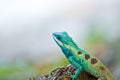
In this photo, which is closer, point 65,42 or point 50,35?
point 65,42

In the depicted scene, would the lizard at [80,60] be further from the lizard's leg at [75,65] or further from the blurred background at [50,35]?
the blurred background at [50,35]

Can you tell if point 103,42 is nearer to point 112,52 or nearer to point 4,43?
point 112,52

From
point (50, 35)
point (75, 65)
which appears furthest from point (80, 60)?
point (50, 35)

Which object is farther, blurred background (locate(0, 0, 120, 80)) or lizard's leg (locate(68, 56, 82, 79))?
blurred background (locate(0, 0, 120, 80))

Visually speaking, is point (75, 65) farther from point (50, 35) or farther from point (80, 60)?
point (50, 35)

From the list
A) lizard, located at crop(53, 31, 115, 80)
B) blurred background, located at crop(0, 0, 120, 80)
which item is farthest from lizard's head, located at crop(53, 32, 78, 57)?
blurred background, located at crop(0, 0, 120, 80)

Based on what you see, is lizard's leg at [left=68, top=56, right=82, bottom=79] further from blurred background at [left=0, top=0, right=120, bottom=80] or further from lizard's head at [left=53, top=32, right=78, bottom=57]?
blurred background at [left=0, top=0, right=120, bottom=80]
